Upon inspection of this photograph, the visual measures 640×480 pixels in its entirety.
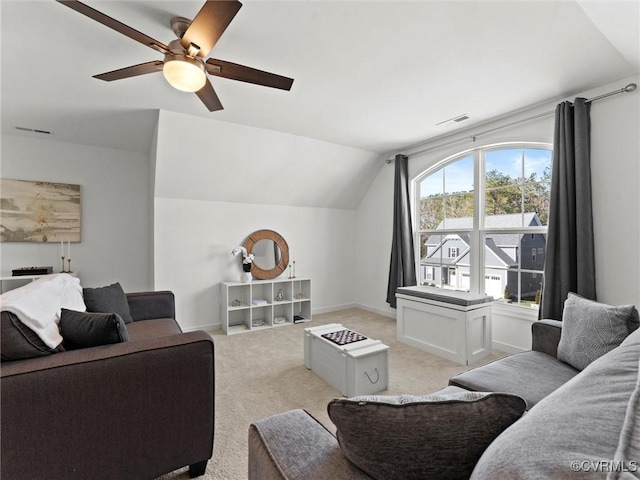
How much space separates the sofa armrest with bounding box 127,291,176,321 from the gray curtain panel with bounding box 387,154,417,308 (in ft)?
9.38

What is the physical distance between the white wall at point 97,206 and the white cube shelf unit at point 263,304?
3.76 ft

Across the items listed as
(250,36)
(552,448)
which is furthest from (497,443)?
(250,36)

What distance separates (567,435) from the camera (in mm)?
469

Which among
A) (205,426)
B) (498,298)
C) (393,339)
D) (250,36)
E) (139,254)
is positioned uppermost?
(250,36)

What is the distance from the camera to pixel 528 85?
8.22ft

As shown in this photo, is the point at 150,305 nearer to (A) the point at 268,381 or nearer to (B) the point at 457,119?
(A) the point at 268,381

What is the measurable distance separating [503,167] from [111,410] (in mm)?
3922

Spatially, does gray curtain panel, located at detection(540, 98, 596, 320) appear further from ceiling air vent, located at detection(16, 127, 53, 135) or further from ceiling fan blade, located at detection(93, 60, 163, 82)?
ceiling air vent, located at detection(16, 127, 53, 135)

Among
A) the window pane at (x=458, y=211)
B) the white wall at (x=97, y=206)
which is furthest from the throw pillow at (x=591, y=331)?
the white wall at (x=97, y=206)

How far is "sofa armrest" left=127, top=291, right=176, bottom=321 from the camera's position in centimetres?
277

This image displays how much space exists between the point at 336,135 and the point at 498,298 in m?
2.70

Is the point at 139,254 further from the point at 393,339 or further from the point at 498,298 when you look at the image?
the point at 498,298

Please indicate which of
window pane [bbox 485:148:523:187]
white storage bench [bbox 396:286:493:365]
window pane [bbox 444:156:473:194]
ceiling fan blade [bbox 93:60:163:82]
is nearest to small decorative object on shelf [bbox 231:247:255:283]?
white storage bench [bbox 396:286:493:365]

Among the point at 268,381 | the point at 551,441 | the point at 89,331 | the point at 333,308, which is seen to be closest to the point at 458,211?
the point at 333,308
